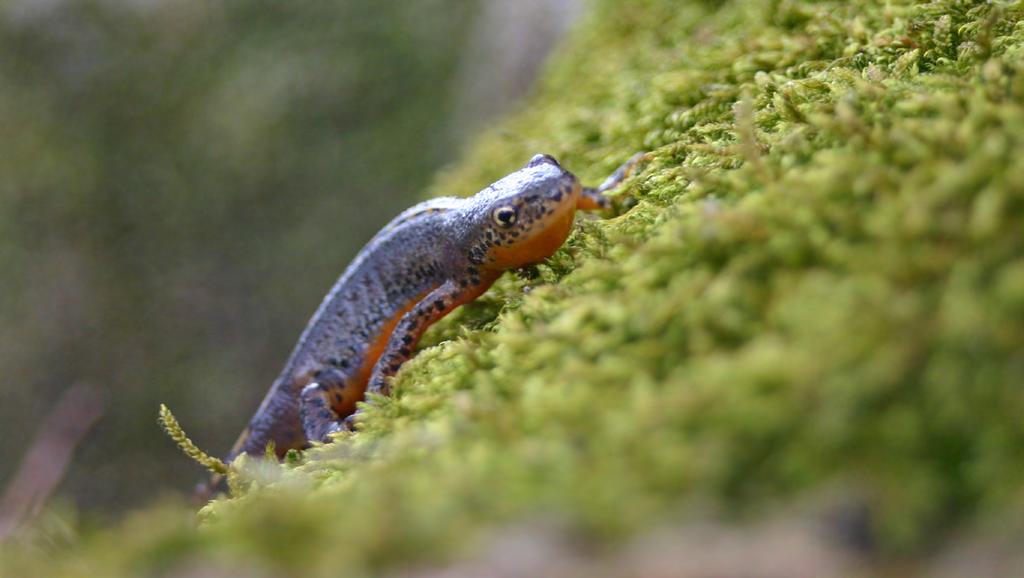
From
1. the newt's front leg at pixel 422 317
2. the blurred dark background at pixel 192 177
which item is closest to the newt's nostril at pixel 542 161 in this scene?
the newt's front leg at pixel 422 317

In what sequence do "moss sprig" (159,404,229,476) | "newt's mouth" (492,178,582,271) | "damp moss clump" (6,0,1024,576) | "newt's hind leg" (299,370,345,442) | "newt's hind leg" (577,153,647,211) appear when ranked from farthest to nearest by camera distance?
"newt's hind leg" (299,370,345,442)
"newt's hind leg" (577,153,647,211)
"newt's mouth" (492,178,582,271)
"moss sprig" (159,404,229,476)
"damp moss clump" (6,0,1024,576)

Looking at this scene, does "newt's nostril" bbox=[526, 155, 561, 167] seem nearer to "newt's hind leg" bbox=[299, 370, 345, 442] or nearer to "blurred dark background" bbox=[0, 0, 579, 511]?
"newt's hind leg" bbox=[299, 370, 345, 442]

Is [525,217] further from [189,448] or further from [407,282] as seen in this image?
[189,448]

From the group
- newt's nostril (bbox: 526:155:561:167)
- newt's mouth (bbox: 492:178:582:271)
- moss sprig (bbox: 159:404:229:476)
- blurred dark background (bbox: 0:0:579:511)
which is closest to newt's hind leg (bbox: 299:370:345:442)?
moss sprig (bbox: 159:404:229:476)

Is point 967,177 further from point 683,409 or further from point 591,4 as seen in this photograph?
point 591,4

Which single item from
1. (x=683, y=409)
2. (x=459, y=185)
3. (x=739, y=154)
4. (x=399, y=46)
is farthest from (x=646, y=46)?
(x=399, y=46)

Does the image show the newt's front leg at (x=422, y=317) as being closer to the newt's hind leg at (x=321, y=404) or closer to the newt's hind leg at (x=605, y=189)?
the newt's hind leg at (x=321, y=404)
